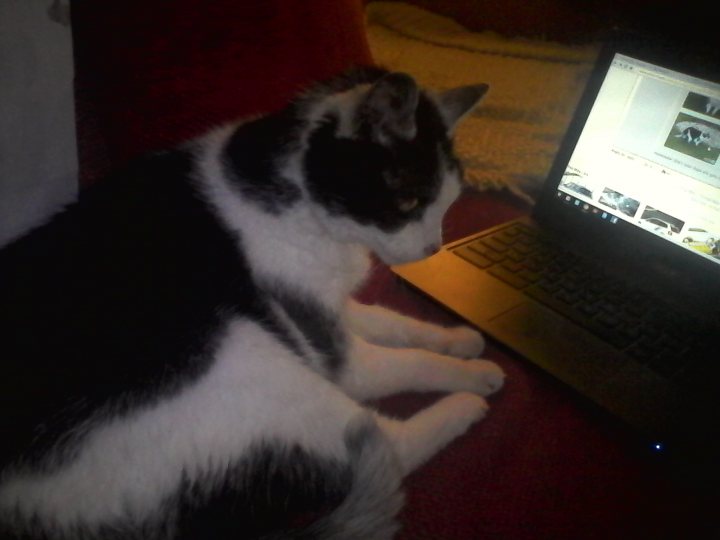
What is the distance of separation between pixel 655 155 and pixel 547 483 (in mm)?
652

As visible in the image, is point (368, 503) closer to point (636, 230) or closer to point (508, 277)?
point (508, 277)

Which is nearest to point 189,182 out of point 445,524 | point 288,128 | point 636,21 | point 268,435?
point 288,128

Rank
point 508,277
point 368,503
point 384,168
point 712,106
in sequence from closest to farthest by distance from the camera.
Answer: point 368,503
point 384,168
point 712,106
point 508,277

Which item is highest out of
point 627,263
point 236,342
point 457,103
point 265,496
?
point 457,103

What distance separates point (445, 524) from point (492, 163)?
956mm

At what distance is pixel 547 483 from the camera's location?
708 mm

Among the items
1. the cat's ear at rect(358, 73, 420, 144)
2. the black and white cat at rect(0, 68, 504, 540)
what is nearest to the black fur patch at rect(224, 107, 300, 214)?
the black and white cat at rect(0, 68, 504, 540)

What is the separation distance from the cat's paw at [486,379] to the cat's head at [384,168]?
222 millimetres

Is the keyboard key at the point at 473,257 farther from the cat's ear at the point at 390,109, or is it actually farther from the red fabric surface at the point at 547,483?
the cat's ear at the point at 390,109

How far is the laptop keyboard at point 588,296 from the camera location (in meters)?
0.85

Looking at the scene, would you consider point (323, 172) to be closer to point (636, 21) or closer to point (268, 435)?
point (268, 435)

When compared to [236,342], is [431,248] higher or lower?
higher

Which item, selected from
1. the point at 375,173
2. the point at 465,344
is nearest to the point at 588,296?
the point at 465,344

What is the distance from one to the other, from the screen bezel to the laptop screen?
0.05ft
